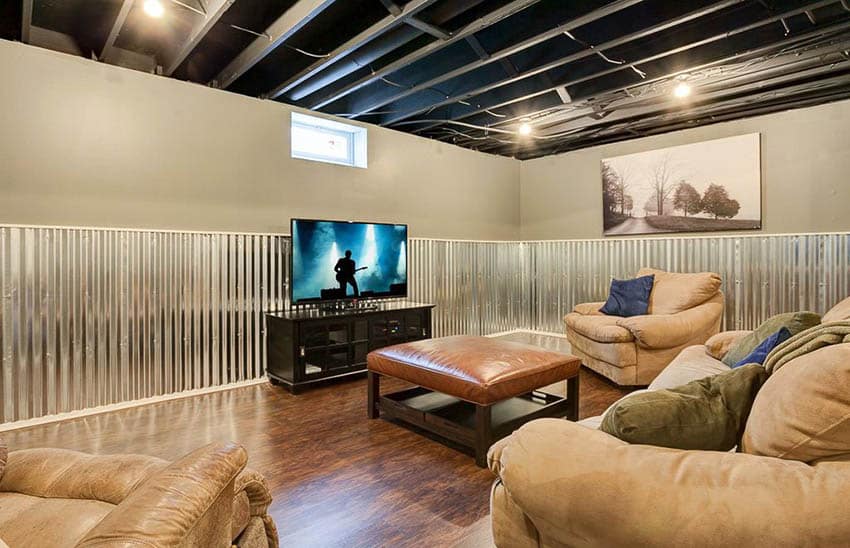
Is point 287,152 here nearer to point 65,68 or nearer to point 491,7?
point 65,68

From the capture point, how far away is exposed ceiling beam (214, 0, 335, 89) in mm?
3070

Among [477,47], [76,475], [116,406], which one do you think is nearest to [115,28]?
[477,47]

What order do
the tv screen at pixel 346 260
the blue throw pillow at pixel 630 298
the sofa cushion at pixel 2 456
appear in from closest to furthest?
the sofa cushion at pixel 2 456 < the tv screen at pixel 346 260 < the blue throw pillow at pixel 630 298

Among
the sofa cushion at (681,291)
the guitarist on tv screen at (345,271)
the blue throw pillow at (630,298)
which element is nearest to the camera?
the sofa cushion at (681,291)

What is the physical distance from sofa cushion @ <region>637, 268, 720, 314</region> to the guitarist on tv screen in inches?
112

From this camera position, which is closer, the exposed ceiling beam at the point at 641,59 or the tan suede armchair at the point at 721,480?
the tan suede armchair at the point at 721,480

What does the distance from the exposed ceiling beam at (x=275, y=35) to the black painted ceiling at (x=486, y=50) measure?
0.01m

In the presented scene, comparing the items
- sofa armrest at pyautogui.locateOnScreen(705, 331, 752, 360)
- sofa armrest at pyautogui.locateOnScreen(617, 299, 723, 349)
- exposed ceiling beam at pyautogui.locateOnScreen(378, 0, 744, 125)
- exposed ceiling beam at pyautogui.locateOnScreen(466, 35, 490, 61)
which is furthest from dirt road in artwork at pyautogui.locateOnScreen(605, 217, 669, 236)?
exposed ceiling beam at pyautogui.locateOnScreen(466, 35, 490, 61)

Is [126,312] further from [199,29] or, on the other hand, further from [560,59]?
[560,59]

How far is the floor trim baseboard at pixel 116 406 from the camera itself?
3148mm

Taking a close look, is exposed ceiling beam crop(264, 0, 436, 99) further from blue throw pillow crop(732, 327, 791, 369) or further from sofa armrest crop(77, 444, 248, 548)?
sofa armrest crop(77, 444, 248, 548)

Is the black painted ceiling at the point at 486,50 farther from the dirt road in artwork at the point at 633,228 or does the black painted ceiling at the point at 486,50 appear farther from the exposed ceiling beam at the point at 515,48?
the dirt road in artwork at the point at 633,228

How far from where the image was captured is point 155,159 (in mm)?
3668

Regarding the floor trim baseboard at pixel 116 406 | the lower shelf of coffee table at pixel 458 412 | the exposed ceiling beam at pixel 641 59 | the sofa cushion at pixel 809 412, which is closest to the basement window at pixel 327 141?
the exposed ceiling beam at pixel 641 59
